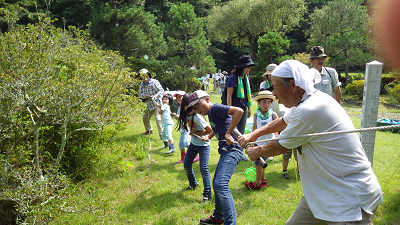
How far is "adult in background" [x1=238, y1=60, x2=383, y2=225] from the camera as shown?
166cm

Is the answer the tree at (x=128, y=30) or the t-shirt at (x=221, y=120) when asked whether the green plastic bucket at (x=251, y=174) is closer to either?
the t-shirt at (x=221, y=120)

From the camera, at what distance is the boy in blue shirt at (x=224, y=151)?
9.61ft

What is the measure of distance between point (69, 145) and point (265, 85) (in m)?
3.85

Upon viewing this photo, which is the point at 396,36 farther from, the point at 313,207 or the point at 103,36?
the point at 103,36

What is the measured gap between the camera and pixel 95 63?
5.24 meters

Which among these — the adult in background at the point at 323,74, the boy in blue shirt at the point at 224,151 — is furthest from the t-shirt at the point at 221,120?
the adult in background at the point at 323,74

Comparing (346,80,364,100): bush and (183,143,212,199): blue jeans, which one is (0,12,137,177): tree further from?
(346,80,364,100): bush

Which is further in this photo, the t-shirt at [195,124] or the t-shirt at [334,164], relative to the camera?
the t-shirt at [195,124]

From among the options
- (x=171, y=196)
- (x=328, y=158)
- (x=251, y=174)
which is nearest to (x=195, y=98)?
(x=251, y=174)

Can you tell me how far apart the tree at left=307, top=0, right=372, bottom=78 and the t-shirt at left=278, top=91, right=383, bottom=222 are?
64.9ft

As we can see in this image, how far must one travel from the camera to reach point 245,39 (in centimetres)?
3216

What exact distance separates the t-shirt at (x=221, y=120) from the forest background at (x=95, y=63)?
5.28ft

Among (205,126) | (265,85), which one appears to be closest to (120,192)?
(205,126)

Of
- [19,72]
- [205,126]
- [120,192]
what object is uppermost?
[19,72]
